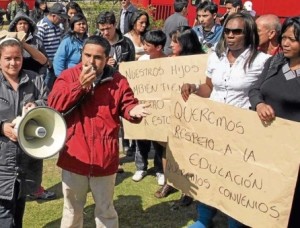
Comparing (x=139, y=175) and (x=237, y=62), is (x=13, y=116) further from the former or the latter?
(x=139, y=175)

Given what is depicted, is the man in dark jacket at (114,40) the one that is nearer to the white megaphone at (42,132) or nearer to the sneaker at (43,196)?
the sneaker at (43,196)

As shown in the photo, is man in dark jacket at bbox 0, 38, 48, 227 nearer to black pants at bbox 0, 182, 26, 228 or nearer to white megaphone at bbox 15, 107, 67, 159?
black pants at bbox 0, 182, 26, 228

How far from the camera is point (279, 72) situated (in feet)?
11.8

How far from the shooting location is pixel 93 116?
3758 mm

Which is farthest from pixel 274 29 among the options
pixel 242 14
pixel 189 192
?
pixel 189 192

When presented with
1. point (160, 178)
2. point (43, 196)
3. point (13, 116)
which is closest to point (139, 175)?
point (160, 178)

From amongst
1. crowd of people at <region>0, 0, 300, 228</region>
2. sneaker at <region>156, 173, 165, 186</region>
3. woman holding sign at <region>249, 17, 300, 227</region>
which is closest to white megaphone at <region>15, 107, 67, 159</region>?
crowd of people at <region>0, 0, 300, 228</region>

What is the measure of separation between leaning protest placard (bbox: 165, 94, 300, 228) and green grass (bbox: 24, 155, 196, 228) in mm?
659

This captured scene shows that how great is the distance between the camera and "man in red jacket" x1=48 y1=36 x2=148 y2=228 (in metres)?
3.65

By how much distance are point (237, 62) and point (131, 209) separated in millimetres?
2067

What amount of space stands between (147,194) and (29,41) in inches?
84.2

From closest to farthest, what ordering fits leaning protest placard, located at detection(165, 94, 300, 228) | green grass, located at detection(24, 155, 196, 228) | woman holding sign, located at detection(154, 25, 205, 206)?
1. leaning protest placard, located at detection(165, 94, 300, 228)
2. green grass, located at detection(24, 155, 196, 228)
3. woman holding sign, located at detection(154, 25, 205, 206)

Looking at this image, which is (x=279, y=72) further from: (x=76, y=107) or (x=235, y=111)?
(x=76, y=107)

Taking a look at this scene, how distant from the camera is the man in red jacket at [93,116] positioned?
365 cm
